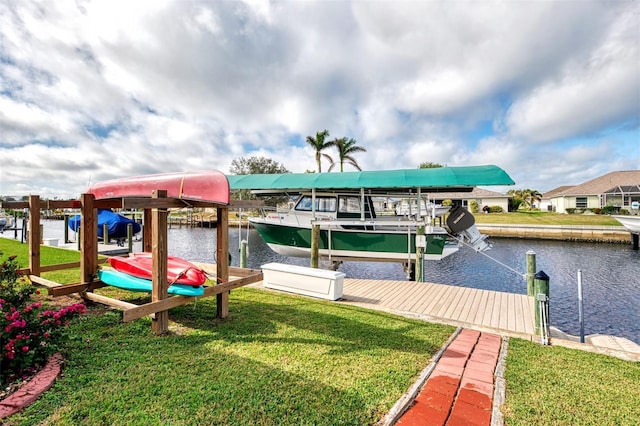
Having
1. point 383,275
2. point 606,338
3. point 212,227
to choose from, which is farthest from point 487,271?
point 212,227

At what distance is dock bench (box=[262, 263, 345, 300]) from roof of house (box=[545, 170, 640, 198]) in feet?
151

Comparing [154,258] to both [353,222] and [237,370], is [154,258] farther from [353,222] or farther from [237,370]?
[353,222]

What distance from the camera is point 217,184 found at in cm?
446

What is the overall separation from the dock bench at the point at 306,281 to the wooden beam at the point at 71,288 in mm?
3410

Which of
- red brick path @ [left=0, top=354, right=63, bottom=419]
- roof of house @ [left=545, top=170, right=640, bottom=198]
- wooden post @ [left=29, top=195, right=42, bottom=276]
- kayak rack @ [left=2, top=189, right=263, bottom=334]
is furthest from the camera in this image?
roof of house @ [left=545, top=170, right=640, bottom=198]

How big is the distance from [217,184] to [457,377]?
381 centimetres

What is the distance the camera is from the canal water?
907cm

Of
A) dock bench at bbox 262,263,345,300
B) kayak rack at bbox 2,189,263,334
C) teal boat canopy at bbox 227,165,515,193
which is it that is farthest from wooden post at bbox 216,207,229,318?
teal boat canopy at bbox 227,165,515,193

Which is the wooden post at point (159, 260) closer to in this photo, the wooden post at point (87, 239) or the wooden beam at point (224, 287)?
the wooden beam at point (224, 287)

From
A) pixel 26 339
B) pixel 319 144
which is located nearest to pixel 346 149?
pixel 319 144

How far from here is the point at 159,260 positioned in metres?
4.27

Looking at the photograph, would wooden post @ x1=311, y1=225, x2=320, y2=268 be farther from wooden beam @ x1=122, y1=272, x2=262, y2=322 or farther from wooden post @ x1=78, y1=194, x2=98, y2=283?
wooden post @ x1=78, y1=194, x2=98, y2=283

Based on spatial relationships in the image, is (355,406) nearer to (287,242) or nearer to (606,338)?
(606,338)

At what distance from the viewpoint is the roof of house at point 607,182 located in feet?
126
